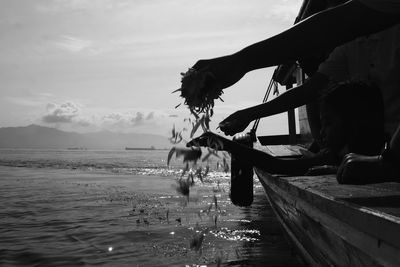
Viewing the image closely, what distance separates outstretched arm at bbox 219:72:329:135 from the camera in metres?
3.92

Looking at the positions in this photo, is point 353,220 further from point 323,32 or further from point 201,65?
point 201,65

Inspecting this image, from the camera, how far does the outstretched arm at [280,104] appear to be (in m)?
3.92

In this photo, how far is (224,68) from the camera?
1531 mm

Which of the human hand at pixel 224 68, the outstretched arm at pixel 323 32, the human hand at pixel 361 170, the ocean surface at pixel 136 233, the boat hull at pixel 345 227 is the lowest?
the ocean surface at pixel 136 233

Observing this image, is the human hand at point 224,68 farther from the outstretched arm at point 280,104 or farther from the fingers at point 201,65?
the outstretched arm at point 280,104

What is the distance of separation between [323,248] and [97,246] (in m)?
3.99

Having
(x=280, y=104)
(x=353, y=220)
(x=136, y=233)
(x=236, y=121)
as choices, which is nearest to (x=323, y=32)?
(x=353, y=220)

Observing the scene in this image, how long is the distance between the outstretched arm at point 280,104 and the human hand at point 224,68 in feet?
8.31

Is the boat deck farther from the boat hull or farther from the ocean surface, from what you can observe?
the ocean surface

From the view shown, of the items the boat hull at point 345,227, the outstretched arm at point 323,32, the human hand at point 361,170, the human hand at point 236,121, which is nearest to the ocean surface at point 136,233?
the human hand at point 236,121

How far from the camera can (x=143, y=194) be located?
11.3 m

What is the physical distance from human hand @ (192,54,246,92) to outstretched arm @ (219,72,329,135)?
253 centimetres

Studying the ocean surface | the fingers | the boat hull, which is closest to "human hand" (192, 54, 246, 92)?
the fingers

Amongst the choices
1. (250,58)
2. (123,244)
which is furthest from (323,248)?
(123,244)
